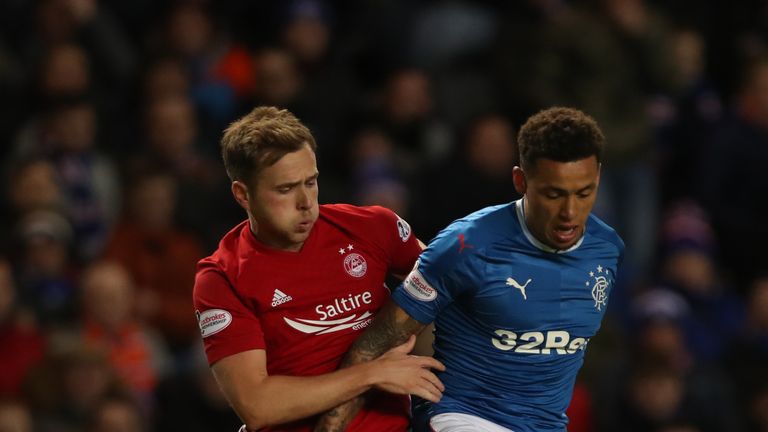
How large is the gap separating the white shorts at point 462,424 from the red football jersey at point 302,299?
22 cm

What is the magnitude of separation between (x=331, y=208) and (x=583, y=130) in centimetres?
99

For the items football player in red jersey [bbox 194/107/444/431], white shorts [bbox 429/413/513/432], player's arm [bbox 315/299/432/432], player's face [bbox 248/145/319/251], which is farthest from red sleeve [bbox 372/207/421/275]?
white shorts [bbox 429/413/513/432]

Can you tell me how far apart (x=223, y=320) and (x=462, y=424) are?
2.87 feet

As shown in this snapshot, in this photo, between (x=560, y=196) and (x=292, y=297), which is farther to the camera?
(x=292, y=297)

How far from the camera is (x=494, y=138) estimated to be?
31.2ft

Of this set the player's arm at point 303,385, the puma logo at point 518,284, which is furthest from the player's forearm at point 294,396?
the puma logo at point 518,284

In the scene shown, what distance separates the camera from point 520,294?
4.69 meters

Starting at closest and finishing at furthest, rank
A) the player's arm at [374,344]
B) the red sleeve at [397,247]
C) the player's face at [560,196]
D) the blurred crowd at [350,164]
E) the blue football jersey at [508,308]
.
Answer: the player's face at [560,196] → the blue football jersey at [508,308] → the player's arm at [374,344] → the red sleeve at [397,247] → the blurred crowd at [350,164]

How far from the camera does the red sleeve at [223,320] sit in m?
4.73

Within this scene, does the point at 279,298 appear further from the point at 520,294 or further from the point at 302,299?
the point at 520,294

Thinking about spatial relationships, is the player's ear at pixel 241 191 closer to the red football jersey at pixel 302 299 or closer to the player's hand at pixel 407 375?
the red football jersey at pixel 302 299

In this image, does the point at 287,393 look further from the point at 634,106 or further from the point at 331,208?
the point at 634,106

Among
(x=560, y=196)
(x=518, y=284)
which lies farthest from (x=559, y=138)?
(x=518, y=284)

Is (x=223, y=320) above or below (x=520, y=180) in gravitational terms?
below
